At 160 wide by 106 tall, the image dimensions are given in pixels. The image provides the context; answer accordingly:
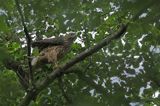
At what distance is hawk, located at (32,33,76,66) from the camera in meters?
9.91

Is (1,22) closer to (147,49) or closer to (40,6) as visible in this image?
(40,6)

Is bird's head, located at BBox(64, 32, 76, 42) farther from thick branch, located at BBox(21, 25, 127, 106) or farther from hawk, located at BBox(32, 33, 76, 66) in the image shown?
thick branch, located at BBox(21, 25, 127, 106)

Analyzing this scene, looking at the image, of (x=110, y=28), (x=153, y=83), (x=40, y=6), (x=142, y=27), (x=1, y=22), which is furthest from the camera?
(x=110, y=28)

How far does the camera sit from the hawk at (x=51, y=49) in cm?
991

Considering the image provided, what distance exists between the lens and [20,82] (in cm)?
1009

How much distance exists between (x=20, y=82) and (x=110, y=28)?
9.67 ft

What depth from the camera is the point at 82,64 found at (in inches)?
452

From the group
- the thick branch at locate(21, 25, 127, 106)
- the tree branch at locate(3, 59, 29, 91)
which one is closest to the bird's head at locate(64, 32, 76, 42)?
the thick branch at locate(21, 25, 127, 106)

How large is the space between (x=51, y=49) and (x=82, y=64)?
162 centimetres

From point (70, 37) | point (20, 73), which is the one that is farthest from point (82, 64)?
point (20, 73)

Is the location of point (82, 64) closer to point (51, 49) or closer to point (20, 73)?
point (51, 49)

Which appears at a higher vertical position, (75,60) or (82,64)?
→ (82,64)

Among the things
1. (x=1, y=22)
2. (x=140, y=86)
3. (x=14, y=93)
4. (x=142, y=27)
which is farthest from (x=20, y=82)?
→ (x=142, y=27)

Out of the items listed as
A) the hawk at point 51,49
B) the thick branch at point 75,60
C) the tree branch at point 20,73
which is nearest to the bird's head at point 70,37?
the hawk at point 51,49
